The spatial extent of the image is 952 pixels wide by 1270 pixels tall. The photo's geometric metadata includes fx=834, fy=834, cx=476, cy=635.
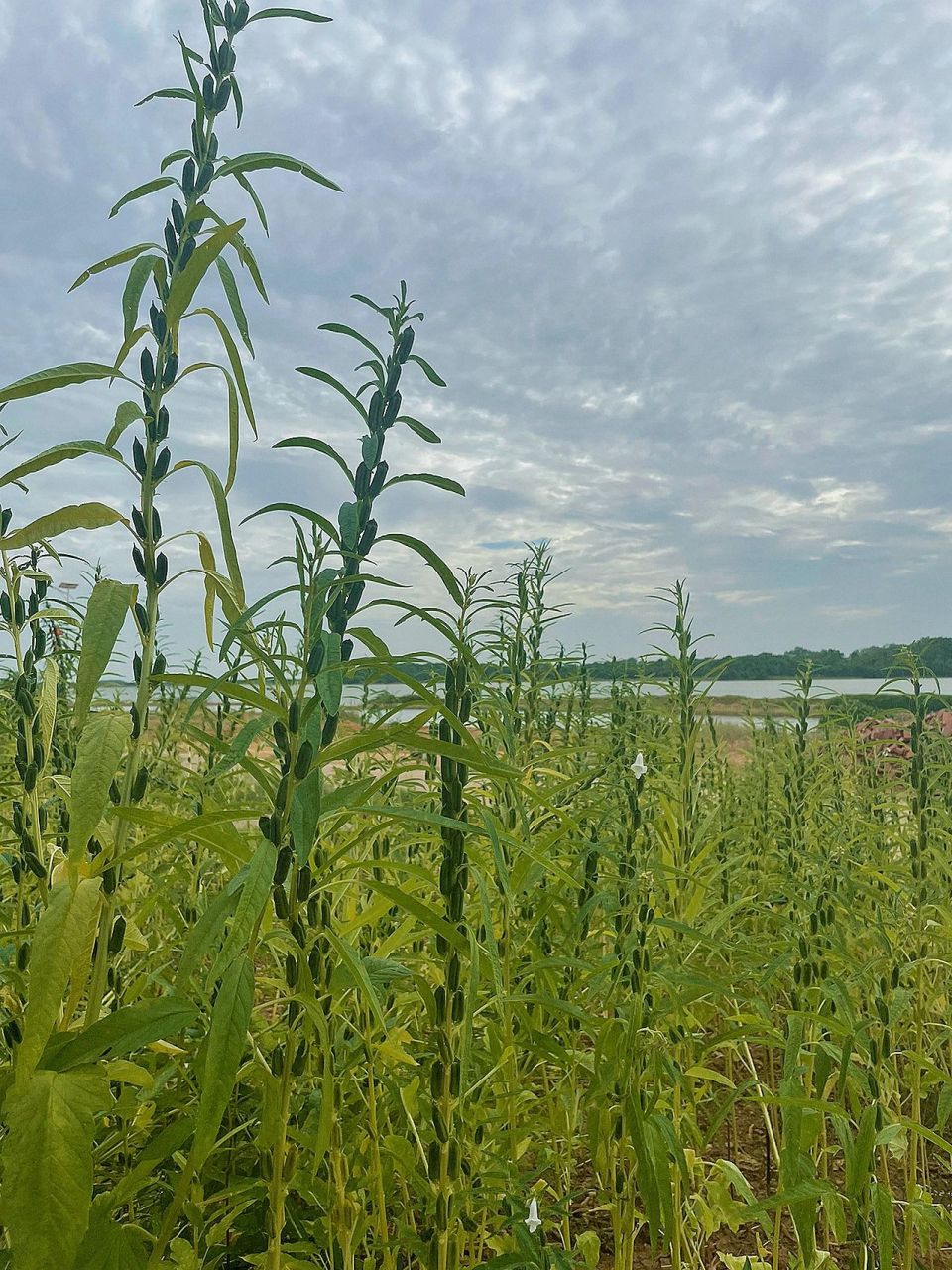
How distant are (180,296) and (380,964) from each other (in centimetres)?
105

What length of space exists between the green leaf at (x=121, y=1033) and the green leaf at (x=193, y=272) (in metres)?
0.94

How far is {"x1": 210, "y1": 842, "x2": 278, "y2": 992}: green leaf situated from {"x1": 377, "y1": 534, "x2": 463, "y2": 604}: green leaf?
395 millimetres

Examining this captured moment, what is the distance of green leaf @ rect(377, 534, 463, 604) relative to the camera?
3.54 ft

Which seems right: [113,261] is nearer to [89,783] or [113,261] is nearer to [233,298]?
[233,298]

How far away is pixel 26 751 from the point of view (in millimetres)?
1586

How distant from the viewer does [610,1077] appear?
1593mm

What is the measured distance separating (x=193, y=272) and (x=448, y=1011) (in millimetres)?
1256

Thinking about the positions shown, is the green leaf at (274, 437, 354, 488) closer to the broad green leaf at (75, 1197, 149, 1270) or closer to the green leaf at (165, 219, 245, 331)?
the green leaf at (165, 219, 245, 331)

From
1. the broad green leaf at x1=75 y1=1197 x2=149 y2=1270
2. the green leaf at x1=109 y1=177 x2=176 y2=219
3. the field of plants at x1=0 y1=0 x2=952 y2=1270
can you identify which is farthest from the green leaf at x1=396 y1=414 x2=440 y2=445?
the broad green leaf at x1=75 y1=1197 x2=149 y2=1270

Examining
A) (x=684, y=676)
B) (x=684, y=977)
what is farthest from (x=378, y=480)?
(x=684, y=676)

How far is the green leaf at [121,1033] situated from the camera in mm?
1015

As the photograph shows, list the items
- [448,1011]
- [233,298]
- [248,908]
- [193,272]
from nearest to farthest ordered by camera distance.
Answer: [248,908]
[193,272]
[233,298]
[448,1011]

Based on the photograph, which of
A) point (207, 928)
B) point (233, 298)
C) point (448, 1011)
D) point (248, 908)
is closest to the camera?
point (248, 908)

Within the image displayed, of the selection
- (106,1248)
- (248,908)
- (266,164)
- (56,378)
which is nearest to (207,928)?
(248,908)
